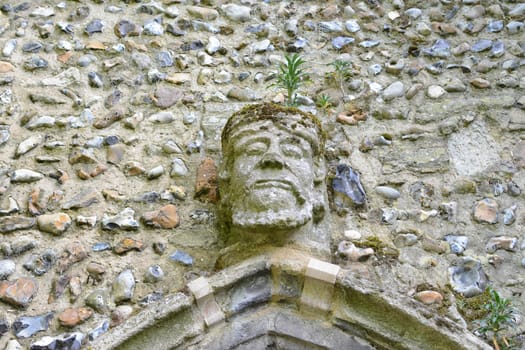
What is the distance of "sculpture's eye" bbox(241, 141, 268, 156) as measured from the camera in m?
2.69

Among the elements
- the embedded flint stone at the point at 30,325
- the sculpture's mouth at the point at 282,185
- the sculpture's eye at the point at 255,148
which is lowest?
the embedded flint stone at the point at 30,325

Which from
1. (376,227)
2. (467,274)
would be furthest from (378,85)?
(467,274)

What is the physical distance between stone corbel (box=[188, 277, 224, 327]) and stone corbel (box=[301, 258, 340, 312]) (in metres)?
0.32

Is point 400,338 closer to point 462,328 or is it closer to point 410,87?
point 462,328

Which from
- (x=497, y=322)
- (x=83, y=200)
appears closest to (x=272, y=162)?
(x=83, y=200)

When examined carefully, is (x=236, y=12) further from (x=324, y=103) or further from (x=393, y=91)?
(x=393, y=91)

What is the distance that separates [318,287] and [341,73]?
152 cm

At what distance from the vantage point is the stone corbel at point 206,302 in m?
2.38

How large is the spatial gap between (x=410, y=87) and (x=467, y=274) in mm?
1196

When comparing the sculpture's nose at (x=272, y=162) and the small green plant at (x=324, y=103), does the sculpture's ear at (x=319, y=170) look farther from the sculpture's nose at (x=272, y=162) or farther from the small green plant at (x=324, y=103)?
the small green plant at (x=324, y=103)

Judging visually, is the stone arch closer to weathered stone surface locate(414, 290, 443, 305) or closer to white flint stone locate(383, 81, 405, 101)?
weathered stone surface locate(414, 290, 443, 305)

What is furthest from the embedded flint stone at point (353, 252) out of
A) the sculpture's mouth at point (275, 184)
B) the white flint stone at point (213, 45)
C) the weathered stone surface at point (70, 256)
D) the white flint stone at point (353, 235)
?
the white flint stone at point (213, 45)

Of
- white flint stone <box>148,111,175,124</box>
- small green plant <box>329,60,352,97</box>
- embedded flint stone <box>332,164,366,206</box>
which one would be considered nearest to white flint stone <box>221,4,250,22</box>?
small green plant <box>329,60,352,97</box>

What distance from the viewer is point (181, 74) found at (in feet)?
11.6
